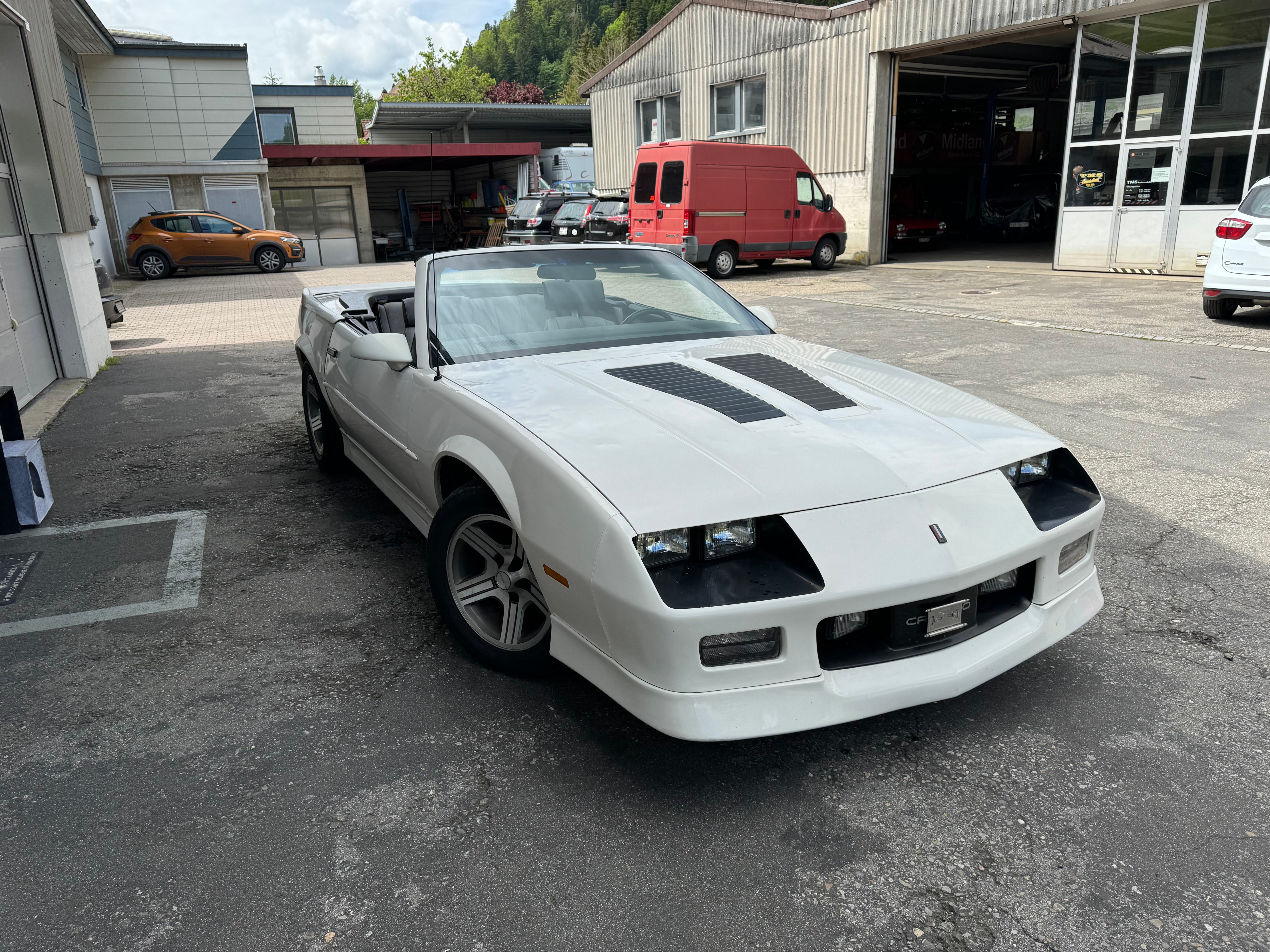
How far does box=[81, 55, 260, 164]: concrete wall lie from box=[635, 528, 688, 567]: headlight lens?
2826 cm

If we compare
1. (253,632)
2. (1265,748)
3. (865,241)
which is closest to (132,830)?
(253,632)

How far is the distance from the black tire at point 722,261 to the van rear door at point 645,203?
1210mm

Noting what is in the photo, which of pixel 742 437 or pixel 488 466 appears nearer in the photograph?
pixel 742 437

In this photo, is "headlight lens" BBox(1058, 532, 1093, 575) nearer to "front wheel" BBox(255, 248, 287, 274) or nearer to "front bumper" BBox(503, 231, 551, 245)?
"front bumper" BBox(503, 231, 551, 245)

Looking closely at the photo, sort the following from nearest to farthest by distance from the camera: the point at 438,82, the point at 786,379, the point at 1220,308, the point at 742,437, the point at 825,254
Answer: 1. the point at 742,437
2. the point at 786,379
3. the point at 1220,308
4. the point at 825,254
5. the point at 438,82

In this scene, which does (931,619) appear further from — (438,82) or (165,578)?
(438,82)

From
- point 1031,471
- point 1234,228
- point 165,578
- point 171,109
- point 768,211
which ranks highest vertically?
point 171,109

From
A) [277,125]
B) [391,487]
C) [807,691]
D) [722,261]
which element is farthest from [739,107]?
[807,691]

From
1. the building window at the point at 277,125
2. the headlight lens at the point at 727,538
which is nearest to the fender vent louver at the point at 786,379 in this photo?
the headlight lens at the point at 727,538

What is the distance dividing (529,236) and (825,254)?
7.79 m

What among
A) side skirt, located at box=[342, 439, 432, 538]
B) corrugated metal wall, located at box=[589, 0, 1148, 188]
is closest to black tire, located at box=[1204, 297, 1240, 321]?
corrugated metal wall, located at box=[589, 0, 1148, 188]

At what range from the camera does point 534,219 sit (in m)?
23.6

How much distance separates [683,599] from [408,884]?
95 centimetres

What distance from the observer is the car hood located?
2410mm
